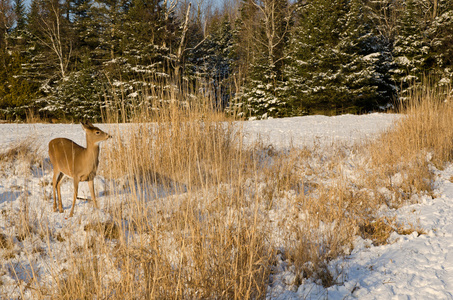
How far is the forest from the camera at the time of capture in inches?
631

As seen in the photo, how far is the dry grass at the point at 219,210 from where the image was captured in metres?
1.98

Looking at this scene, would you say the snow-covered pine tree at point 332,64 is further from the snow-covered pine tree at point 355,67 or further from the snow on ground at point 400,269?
the snow on ground at point 400,269

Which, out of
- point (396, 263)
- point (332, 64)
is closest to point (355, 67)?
point (332, 64)

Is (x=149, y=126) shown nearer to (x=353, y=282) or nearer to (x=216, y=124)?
(x=216, y=124)

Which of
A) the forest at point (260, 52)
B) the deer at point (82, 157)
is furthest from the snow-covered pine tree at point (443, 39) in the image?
the deer at point (82, 157)

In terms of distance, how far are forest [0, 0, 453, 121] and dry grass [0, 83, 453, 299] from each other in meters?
7.97

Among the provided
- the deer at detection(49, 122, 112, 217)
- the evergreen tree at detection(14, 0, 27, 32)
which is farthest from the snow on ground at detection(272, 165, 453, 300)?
the evergreen tree at detection(14, 0, 27, 32)

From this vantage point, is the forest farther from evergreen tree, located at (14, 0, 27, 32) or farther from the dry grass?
the dry grass

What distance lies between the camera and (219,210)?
228 centimetres

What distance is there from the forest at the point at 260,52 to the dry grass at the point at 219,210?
797 centimetres

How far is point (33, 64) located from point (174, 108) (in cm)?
2044

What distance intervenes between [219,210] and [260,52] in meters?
15.7

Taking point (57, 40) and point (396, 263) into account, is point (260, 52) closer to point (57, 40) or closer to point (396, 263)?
point (57, 40)

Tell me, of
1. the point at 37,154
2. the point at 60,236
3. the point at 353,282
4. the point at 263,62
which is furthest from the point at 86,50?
the point at 353,282
